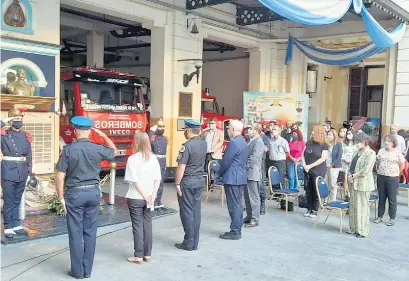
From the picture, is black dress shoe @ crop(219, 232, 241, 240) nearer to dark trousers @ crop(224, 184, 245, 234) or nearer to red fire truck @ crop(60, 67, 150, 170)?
dark trousers @ crop(224, 184, 245, 234)

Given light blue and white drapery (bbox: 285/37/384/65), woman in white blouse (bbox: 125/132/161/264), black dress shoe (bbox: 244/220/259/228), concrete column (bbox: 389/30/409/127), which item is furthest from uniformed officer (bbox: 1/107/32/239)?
concrete column (bbox: 389/30/409/127)

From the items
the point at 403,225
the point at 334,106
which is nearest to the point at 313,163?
the point at 403,225

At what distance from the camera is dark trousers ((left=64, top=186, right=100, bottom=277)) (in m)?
4.25

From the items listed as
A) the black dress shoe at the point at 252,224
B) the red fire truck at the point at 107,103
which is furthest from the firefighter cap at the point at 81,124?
the red fire truck at the point at 107,103

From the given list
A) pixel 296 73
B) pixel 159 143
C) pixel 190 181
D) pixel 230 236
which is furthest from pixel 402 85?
pixel 190 181

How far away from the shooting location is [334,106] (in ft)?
62.1

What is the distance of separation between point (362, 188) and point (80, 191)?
4.18 m

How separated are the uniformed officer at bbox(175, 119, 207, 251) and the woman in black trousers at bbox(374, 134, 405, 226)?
3.46 metres

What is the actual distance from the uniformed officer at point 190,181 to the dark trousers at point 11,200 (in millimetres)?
2012

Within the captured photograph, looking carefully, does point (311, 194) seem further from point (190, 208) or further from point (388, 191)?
point (190, 208)

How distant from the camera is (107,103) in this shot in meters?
10.1

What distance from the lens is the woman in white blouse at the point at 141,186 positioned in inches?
187

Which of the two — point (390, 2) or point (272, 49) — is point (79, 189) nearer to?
point (390, 2)

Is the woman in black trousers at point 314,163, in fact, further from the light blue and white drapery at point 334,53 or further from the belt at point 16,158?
the light blue and white drapery at point 334,53
